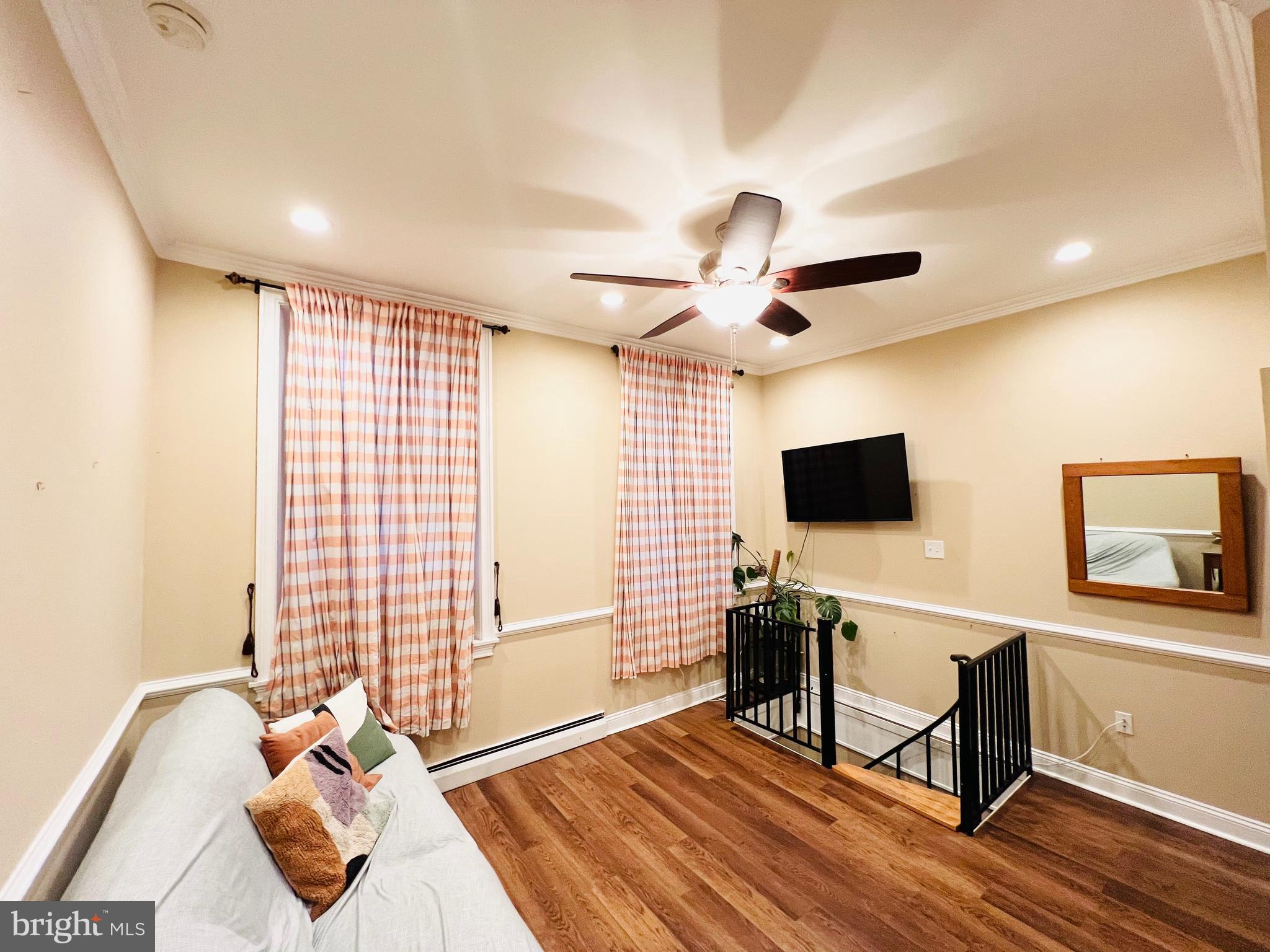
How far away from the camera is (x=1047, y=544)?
110 inches

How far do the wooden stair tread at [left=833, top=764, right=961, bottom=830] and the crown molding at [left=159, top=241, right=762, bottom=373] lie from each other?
3.03 meters

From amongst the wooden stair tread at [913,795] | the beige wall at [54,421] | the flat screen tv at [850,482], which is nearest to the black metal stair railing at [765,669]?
the wooden stair tread at [913,795]

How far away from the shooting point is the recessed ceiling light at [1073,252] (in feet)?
7.32

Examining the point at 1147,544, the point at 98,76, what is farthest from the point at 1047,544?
the point at 98,76

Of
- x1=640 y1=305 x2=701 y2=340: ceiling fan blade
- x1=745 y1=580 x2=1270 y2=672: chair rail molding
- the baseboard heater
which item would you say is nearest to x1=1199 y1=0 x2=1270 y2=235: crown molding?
x1=640 y1=305 x2=701 y2=340: ceiling fan blade

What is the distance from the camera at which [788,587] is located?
4035 millimetres

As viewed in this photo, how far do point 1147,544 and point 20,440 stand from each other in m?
→ 4.14

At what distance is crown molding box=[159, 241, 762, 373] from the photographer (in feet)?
7.06

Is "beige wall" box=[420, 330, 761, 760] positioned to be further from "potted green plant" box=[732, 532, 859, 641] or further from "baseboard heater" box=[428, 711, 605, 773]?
"potted green plant" box=[732, 532, 859, 641]

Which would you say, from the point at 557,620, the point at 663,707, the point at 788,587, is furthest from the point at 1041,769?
the point at 557,620

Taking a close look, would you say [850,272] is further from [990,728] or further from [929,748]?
[929,748]

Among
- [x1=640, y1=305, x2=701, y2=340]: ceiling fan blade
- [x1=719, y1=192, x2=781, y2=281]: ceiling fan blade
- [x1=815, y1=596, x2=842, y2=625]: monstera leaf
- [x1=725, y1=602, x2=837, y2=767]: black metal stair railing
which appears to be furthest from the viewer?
[x1=815, y1=596, x2=842, y2=625]: monstera leaf

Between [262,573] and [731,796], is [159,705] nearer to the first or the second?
[262,573]

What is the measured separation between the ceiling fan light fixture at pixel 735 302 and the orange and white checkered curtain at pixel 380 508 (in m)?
1.53
